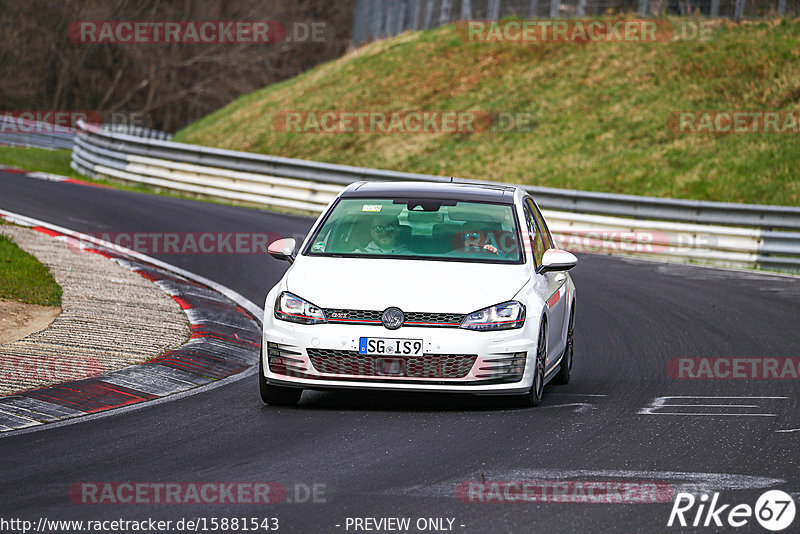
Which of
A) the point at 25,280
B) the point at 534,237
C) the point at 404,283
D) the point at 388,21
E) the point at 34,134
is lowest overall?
the point at 34,134

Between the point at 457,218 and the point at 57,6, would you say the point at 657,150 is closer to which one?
the point at 457,218

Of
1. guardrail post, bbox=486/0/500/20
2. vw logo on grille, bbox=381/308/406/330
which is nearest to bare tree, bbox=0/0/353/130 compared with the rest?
guardrail post, bbox=486/0/500/20

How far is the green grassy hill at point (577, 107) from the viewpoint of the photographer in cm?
2711

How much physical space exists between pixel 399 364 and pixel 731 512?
2.94m

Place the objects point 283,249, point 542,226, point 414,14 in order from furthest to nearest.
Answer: point 414,14
point 542,226
point 283,249

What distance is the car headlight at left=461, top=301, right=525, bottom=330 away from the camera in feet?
28.0

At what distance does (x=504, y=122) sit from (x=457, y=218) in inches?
953

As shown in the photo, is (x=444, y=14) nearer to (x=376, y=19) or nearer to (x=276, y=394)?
(x=376, y=19)

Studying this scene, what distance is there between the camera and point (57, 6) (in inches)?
2275

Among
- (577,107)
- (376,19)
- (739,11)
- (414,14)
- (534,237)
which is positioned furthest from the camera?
(376,19)

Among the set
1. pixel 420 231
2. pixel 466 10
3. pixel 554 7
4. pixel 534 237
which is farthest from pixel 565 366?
pixel 466 10

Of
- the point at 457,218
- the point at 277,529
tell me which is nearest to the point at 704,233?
the point at 457,218

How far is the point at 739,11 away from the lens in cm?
3397

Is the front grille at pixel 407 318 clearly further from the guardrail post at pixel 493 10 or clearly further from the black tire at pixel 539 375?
the guardrail post at pixel 493 10
